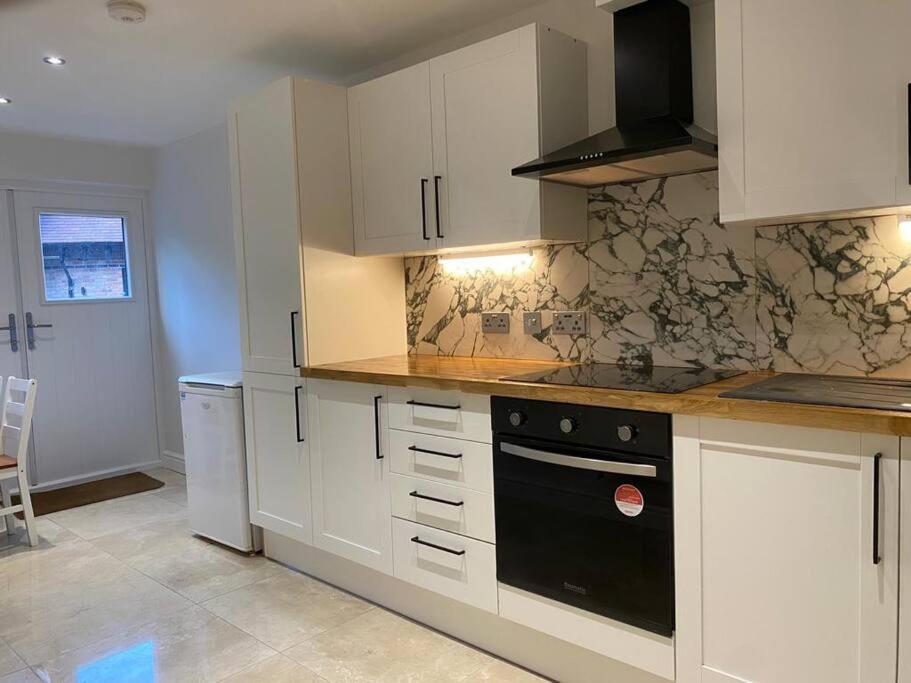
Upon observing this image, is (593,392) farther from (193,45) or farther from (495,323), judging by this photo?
(193,45)

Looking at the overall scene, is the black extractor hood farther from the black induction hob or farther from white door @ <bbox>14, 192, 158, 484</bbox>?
white door @ <bbox>14, 192, 158, 484</bbox>

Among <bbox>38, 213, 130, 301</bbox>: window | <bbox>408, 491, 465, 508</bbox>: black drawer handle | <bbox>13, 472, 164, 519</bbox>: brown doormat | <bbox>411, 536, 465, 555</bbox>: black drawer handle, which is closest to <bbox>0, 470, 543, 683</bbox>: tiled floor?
<bbox>411, 536, 465, 555</bbox>: black drawer handle

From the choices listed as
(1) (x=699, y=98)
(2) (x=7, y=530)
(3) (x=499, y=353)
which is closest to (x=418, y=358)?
(3) (x=499, y=353)

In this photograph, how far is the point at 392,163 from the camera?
289 centimetres

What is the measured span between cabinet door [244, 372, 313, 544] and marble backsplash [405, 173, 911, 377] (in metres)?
0.88

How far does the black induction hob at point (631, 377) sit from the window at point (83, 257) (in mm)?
3875

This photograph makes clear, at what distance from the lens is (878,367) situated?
80.1 inches

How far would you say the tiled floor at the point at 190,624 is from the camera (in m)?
2.35

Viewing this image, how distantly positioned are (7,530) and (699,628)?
147 inches

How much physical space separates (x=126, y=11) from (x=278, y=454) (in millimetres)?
1871

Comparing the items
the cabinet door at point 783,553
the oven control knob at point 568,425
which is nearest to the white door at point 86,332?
the oven control knob at point 568,425

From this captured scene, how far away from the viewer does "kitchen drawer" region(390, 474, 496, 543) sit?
7.63 feet

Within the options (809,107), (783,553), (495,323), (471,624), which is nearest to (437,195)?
(495,323)

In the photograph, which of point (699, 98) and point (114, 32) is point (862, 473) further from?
point (114, 32)
